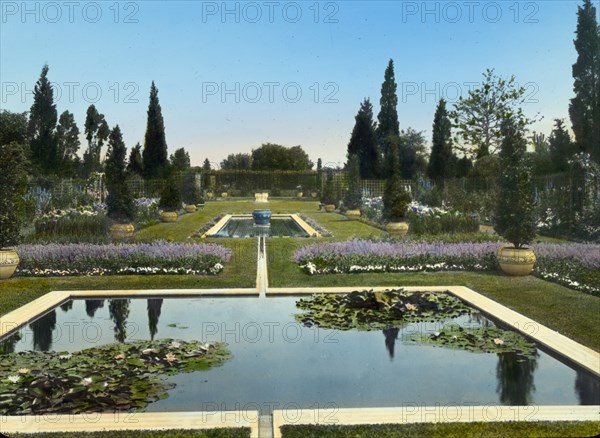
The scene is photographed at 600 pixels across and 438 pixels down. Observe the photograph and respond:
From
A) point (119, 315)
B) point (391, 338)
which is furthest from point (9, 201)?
point (391, 338)

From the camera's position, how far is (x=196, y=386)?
5.20 metres

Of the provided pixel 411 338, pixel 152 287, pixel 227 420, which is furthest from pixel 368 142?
pixel 227 420

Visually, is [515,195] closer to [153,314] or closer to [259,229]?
[153,314]

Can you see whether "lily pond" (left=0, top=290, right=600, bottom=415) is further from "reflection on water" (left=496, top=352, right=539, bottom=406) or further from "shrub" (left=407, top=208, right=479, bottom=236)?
"shrub" (left=407, top=208, right=479, bottom=236)

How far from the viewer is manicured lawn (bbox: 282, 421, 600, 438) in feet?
13.6

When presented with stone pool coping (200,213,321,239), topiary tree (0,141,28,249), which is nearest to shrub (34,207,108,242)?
stone pool coping (200,213,321,239)

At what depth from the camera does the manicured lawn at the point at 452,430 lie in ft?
13.6

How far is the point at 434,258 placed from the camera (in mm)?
12211

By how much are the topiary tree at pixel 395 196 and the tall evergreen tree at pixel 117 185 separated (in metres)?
7.26

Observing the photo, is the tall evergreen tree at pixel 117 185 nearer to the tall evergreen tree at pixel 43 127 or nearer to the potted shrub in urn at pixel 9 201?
the potted shrub in urn at pixel 9 201

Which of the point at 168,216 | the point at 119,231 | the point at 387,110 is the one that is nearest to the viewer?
the point at 119,231

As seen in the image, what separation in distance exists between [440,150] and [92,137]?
2980 centimetres

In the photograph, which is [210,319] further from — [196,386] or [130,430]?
[130,430]

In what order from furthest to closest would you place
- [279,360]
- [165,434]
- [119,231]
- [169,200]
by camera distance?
[169,200], [119,231], [279,360], [165,434]
